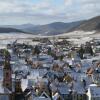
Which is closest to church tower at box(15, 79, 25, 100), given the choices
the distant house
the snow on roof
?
the snow on roof

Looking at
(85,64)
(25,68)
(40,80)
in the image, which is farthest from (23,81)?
(85,64)

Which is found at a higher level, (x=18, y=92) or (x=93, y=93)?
(x=18, y=92)

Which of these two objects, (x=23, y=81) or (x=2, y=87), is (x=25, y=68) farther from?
(x=2, y=87)

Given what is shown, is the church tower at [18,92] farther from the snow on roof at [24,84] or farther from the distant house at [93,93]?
the distant house at [93,93]

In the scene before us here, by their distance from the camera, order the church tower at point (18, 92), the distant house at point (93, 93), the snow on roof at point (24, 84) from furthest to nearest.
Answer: the snow on roof at point (24, 84)
the distant house at point (93, 93)
the church tower at point (18, 92)

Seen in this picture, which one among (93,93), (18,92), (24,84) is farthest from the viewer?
(24,84)

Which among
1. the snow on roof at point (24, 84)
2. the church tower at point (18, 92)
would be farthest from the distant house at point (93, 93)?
the church tower at point (18, 92)

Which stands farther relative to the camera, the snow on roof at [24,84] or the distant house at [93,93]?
the snow on roof at [24,84]

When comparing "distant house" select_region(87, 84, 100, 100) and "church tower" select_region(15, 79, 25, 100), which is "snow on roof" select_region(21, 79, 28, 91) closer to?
"church tower" select_region(15, 79, 25, 100)

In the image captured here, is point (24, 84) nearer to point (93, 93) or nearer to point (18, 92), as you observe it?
point (18, 92)

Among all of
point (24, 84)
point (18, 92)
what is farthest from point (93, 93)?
point (24, 84)

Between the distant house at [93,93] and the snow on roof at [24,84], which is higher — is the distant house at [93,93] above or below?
below
